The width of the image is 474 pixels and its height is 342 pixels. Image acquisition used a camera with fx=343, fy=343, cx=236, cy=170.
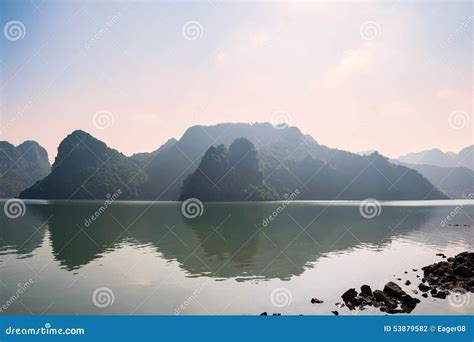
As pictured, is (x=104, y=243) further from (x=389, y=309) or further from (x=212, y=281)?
(x=389, y=309)

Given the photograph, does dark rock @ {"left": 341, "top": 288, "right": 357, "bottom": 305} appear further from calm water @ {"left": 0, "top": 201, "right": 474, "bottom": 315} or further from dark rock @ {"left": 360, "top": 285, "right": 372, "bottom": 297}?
dark rock @ {"left": 360, "top": 285, "right": 372, "bottom": 297}

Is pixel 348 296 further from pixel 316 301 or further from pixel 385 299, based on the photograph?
pixel 385 299

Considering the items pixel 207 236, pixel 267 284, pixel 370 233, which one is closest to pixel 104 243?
pixel 207 236

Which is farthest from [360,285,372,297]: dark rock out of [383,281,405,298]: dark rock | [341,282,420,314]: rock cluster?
[383,281,405,298]: dark rock

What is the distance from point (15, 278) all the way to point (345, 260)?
3602 centimetres

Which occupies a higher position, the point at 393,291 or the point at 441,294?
the point at 441,294

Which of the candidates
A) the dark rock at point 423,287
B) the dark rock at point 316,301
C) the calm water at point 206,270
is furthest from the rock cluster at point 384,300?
the dark rock at point 423,287

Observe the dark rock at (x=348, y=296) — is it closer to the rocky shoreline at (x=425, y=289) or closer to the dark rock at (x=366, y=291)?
the rocky shoreline at (x=425, y=289)

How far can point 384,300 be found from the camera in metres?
25.5

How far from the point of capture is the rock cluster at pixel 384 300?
959 inches

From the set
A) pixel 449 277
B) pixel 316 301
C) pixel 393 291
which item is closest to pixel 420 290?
pixel 393 291

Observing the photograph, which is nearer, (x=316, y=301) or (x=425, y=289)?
(x=316, y=301)

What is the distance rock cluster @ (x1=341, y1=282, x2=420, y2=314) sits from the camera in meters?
24.4

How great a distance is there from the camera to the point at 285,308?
24.5 m
